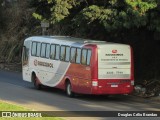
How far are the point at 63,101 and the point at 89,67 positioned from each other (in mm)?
2026

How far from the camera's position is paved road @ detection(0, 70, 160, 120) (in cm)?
2208

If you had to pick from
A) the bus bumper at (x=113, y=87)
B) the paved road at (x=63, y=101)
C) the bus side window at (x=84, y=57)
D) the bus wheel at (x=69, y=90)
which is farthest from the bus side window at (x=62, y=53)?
the bus bumper at (x=113, y=87)

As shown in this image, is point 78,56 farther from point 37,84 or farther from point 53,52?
point 37,84

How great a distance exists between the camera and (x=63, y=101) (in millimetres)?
24234

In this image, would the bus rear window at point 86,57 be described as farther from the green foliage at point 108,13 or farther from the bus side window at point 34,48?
the bus side window at point 34,48

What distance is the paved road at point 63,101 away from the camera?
22078 mm

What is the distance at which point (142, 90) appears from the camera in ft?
93.2

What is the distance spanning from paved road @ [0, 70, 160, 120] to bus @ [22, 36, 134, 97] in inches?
22.4

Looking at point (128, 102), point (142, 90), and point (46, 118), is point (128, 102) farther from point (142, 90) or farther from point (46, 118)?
point (46, 118)

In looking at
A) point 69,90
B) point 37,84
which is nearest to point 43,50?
point 37,84

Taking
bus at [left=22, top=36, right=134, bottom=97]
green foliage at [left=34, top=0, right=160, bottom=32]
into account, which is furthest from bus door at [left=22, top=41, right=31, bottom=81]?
bus at [left=22, top=36, right=134, bottom=97]

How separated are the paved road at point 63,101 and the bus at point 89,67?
0.57m

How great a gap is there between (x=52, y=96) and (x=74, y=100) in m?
1.79

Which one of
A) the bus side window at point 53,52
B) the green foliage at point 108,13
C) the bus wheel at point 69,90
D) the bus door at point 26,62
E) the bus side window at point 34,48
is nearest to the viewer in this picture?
the green foliage at point 108,13
